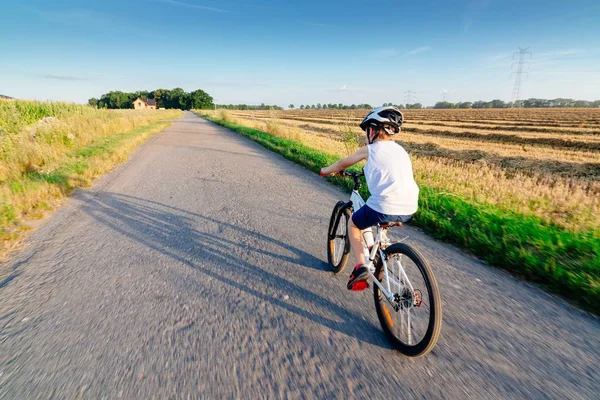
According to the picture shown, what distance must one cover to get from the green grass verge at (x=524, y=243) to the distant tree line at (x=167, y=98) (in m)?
133

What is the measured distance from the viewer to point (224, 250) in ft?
12.9

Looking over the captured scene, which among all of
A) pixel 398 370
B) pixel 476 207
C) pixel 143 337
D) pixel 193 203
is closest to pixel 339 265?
pixel 398 370

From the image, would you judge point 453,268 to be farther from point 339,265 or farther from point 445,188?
point 445,188

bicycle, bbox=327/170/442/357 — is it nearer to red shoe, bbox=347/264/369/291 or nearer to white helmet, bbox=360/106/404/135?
red shoe, bbox=347/264/369/291

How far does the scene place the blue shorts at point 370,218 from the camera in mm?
2430

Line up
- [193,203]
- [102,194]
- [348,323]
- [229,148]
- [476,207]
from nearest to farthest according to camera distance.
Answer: [348,323] < [476,207] < [193,203] < [102,194] < [229,148]

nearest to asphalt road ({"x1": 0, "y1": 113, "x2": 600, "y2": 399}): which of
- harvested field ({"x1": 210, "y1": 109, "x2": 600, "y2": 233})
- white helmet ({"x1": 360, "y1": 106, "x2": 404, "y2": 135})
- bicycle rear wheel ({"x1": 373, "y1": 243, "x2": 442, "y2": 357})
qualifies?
bicycle rear wheel ({"x1": 373, "y1": 243, "x2": 442, "y2": 357})

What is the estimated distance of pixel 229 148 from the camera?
44.9 ft

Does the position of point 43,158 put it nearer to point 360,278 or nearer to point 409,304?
point 360,278

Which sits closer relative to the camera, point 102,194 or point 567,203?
point 567,203

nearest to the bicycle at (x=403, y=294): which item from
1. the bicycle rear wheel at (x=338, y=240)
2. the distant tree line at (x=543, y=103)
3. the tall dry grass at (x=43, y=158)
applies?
the bicycle rear wheel at (x=338, y=240)

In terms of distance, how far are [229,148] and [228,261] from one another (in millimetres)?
10846

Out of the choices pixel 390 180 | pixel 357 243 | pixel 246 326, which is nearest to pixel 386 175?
pixel 390 180

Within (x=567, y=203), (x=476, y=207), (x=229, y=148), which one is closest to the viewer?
(x=476, y=207)
